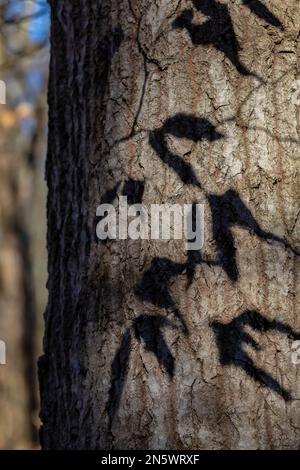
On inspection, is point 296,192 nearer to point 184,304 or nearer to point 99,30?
point 184,304

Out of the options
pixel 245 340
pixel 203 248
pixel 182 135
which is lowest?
pixel 245 340

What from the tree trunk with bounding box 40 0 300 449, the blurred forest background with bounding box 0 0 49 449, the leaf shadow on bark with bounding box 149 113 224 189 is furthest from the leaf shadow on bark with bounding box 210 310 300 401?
the blurred forest background with bounding box 0 0 49 449

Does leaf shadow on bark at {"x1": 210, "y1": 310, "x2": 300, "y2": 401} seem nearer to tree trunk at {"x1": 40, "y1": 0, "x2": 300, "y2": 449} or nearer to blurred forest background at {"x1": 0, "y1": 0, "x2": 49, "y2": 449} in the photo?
tree trunk at {"x1": 40, "y1": 0, "x2": 300, "y2": 449}

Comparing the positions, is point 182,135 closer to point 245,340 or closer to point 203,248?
point 203,248

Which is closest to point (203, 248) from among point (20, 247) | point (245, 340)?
point (245, 340)

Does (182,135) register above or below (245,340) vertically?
above

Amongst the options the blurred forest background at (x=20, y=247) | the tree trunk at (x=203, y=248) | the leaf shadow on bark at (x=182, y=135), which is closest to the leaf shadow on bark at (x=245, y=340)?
the tree trunk at (x=203, y=248)

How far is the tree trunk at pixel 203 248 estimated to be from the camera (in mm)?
2174

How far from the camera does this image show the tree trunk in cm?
217

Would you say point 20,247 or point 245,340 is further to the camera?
point 20,247

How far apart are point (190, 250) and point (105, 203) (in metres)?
0.33

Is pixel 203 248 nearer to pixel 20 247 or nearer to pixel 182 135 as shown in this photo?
pixel 182 135

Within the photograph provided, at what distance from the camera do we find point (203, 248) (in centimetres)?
223
